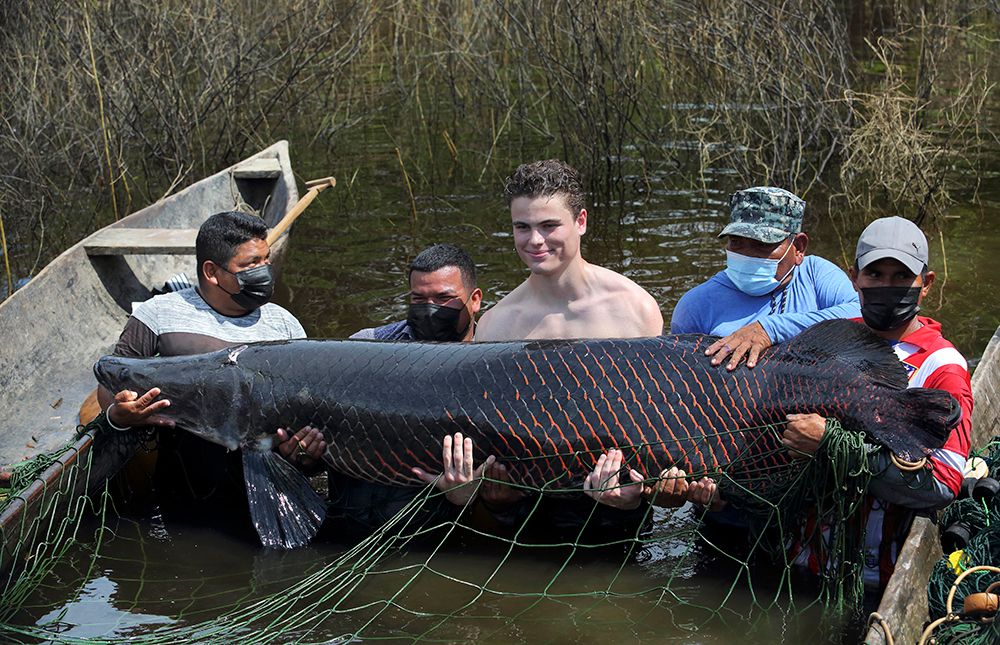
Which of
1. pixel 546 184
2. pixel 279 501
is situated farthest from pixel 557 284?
pixel 279 501

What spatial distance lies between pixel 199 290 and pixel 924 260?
139 inches

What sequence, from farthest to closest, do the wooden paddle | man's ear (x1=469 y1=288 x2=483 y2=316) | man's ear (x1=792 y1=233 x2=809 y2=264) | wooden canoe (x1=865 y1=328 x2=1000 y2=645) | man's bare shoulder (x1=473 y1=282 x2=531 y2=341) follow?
1. the wooden paddle
2. man's ear (x1=469 y1=288 x2=483 y2=316)
3. man's bare shoulder (x1=473 y1=282 x2=531 y2=341)
4. man's ear (x1=792 y1=233 x2=809 y2=264)
5. wooden canoe (x1=865 y1=328 x2=1000 y2=645)

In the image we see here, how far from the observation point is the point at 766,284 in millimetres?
5125

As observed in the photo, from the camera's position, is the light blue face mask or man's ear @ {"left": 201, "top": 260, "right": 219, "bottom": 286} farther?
man's ear @ {"left": 201, "top": 260, "right": 219, "bottom": 286}

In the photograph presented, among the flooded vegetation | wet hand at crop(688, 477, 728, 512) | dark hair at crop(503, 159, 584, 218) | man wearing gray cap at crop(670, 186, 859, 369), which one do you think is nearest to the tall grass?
the flooded vegetation

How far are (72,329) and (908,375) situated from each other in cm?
573

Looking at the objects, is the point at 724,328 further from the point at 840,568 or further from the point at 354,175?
the point at 354,175

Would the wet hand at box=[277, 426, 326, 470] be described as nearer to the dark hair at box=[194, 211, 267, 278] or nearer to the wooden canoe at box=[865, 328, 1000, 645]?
the dark hair at box=[194, 211, 267, 278]

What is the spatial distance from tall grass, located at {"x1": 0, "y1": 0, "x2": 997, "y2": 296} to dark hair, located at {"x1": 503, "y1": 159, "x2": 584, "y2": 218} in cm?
576

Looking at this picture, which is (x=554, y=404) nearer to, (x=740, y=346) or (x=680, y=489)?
(x=680, y=489)

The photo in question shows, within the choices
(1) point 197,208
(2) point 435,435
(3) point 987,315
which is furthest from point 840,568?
(1) point 197,208

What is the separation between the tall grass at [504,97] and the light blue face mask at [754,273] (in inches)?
224

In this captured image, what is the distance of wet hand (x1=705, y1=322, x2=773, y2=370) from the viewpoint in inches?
185

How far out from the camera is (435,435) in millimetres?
5070
